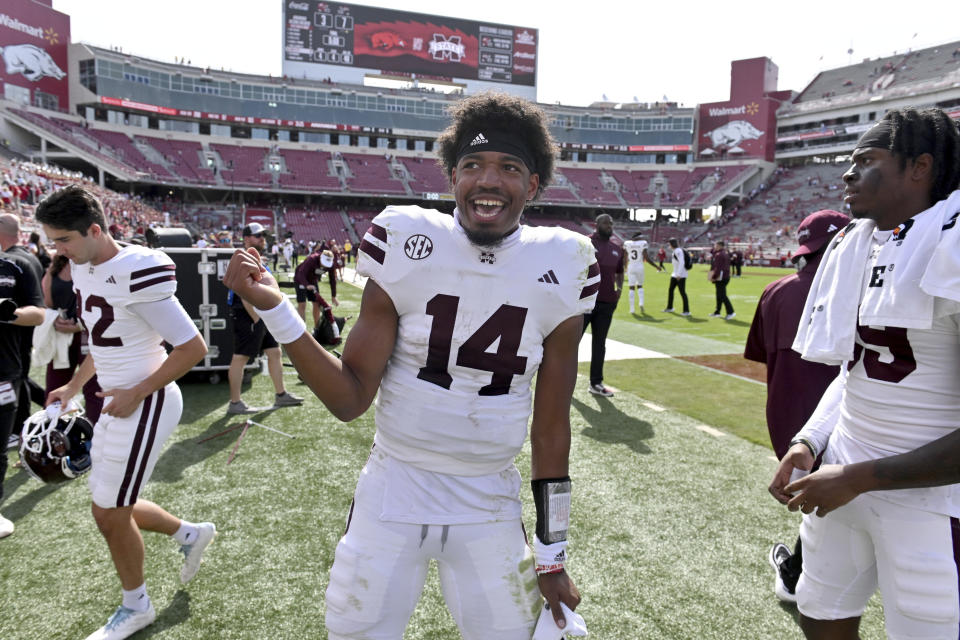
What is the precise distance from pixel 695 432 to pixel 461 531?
14.7ft

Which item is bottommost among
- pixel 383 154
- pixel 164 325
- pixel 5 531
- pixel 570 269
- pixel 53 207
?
pixel 5 531

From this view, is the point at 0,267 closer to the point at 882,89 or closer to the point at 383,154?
the point at 383,154

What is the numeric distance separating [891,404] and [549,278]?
1.10m

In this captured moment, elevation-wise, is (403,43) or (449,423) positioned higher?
(403,43)

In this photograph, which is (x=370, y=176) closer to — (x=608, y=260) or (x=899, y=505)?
(x=608, y=260)

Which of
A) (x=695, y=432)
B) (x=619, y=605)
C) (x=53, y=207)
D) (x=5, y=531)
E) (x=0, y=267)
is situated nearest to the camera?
(x=53, y=207)

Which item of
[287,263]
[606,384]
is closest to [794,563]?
[606,384]

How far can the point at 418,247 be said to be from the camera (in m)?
1.65

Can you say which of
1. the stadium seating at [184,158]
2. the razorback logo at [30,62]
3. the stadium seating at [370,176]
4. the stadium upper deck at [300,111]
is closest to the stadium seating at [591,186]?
the stadium upper deck at [300,111]

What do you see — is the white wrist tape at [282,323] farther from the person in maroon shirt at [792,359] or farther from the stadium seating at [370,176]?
the stadium seating at [370,176]

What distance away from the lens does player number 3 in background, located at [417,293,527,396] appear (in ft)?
5.42

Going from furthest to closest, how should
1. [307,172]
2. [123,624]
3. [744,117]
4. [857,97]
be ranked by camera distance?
[744,117] < [857,97] < [307,172] < [123,624]

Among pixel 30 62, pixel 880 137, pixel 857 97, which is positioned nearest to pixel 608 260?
pixel 880 137

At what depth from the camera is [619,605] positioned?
2.88m
